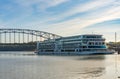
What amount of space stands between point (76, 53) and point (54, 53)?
2217cm

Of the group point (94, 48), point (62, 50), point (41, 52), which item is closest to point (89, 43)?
point (94, 48)

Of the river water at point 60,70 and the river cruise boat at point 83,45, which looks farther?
the river cruise boat at point 83,45

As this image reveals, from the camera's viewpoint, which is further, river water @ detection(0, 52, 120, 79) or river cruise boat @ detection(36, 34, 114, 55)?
river cruise boat @ detection(36, 34, 114, 55)

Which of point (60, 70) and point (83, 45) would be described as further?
point (83, 45)

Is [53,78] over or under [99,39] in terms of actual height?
under

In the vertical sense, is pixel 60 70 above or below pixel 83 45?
below

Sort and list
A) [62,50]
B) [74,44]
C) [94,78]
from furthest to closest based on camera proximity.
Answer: [62,50] → [74,44] → [94,78]

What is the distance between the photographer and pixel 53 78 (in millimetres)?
46438

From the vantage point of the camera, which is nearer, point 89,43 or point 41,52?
point 89,43

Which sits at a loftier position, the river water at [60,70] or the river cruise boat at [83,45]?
the river cruise boat at [83,45]

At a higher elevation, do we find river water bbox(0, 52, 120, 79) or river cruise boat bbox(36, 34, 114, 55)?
river cruise boat bbox(36, 34, 114, 55)

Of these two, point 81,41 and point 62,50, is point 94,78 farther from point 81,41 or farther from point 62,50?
point 62,50

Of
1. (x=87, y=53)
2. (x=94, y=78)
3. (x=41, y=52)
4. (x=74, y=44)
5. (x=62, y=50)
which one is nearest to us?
(x=94, y=78)

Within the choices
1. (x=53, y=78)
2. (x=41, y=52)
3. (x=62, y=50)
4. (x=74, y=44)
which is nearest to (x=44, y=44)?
(x=41, y=52)
